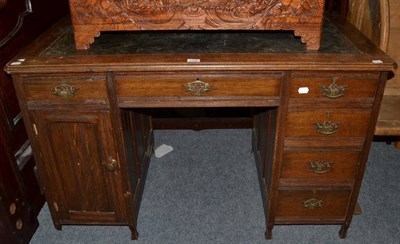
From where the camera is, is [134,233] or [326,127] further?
[134,233]

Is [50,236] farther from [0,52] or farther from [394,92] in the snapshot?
[394,92]

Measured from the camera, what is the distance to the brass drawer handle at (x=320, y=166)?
1938mm

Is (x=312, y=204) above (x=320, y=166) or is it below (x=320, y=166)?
below

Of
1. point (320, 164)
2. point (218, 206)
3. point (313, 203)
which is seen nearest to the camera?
point (320, 164)

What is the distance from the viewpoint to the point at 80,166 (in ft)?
6.54

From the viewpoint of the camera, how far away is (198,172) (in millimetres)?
2762

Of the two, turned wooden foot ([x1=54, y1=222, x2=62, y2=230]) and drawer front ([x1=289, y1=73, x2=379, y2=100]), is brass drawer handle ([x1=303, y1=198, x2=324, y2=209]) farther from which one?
turned wooden foot ([x1=54, y1=222, x2=62, y2=230])

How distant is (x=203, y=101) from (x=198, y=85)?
9 cm

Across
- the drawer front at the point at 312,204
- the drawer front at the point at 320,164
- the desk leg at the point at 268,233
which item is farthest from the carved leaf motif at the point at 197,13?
the desk leg at the point at 268,233

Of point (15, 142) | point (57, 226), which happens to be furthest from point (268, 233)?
point (15, 142)

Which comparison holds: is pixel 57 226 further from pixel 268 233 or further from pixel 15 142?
pixel 268 233

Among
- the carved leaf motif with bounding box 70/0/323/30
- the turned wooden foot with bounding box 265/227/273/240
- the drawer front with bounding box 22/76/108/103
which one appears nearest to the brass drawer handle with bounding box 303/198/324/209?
the turned wooden foot with bounding box 265/227/273/240

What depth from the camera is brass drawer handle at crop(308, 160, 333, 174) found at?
1938mm

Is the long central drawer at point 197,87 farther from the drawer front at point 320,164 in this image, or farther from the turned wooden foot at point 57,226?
the turned wooden foot at point 57,226
